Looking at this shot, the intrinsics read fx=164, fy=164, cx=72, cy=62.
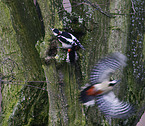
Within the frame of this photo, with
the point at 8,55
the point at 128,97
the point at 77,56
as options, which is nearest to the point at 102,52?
the point at 77,56

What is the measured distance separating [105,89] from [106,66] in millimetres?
80

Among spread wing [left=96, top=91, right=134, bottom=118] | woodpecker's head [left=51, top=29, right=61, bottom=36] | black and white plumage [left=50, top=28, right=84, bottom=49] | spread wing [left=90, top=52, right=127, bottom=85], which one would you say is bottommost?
spread wing [left=96, top=91, right=134, bottom=118]

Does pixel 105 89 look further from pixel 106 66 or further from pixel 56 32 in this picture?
pixel 56 32

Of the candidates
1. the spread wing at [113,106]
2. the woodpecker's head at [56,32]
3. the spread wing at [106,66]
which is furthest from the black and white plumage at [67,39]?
the spread wing at [113,106]

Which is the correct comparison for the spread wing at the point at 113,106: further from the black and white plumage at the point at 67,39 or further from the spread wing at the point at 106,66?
the black and white plumage at the point at 67,39

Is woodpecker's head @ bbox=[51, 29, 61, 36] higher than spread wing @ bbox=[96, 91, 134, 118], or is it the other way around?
woodpecker's head @ bbox=[51, 29, 61, 36]

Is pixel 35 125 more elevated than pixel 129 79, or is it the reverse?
pixel 129 79

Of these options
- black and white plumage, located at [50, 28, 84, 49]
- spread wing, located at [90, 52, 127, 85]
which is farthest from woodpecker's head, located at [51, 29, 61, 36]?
spread wing, located at [90, 52, 127, 85]

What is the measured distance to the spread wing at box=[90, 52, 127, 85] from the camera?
0.57 metres

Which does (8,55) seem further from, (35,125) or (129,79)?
(129,79)

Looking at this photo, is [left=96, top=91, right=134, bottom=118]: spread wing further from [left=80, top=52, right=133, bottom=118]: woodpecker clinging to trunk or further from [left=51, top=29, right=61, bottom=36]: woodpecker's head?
[left=51, top=29, right=61, bottom=36]: woodpecker's head

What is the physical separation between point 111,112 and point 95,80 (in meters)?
0.12

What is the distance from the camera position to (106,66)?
1.88 ft

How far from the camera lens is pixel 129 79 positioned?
62cm
